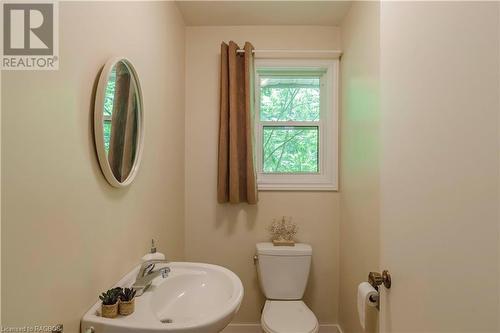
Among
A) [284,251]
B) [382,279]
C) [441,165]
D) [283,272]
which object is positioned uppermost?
[441,165]

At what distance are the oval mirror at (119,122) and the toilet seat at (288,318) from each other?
1.20 meters

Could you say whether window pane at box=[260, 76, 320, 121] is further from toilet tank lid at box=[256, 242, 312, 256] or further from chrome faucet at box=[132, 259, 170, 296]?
chrome faucet at box=[132, 259, 170, 296]

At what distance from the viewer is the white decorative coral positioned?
215 centimetres

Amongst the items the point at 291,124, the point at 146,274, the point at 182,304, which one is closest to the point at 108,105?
the point at 146,274

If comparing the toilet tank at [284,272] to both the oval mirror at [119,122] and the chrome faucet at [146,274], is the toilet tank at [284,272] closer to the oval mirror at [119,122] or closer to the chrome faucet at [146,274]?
the chrome faucet at [146,274]

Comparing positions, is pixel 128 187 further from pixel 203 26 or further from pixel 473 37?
pixel 203 26

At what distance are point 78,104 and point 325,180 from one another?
1.80 metres

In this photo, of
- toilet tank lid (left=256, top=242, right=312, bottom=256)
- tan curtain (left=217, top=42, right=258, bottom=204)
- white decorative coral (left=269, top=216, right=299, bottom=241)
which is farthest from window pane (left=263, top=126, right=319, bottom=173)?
toilet tank lid (left=256, top=242, right=312, bottom=256)

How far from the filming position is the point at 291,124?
2301 millimetres

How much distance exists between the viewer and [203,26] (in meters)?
2.17

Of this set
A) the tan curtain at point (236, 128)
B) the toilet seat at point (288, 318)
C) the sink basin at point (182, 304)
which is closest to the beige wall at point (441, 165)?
the sink basin at point (182, 304)

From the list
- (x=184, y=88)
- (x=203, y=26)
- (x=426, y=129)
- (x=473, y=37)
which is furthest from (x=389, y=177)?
(x=203, y=26)

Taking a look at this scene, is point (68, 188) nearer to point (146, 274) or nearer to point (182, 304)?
point (146, 274)

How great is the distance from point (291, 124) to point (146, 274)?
159cm
